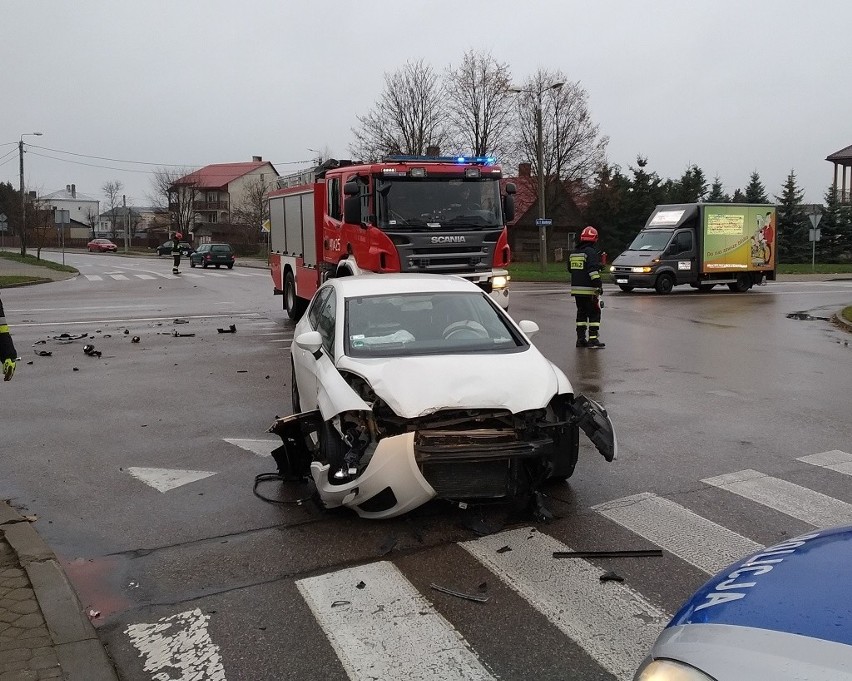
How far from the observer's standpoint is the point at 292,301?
18703mm

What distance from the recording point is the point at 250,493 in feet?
20.3

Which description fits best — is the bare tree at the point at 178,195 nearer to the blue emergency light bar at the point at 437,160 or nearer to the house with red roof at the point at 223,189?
the house with red roof at the point at 223,189

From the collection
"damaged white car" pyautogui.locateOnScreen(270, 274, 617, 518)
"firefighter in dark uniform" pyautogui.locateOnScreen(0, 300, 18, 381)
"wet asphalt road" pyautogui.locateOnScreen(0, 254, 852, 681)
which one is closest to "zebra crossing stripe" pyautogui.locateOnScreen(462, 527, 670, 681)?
"wet asphalt road" pyautogui.locateOnScreen(0, 254, 852, 681)

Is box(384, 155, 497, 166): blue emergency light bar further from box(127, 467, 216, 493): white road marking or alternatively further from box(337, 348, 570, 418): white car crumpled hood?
box(337, 348, 570, 418): white car crumpled hood

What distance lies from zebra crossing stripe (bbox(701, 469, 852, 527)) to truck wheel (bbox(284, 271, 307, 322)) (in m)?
12.9

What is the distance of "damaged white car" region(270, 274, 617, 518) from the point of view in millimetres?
5074

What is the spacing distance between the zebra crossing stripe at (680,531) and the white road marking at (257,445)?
3.07 m

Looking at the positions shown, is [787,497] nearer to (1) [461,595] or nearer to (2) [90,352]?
(1) [461,595]

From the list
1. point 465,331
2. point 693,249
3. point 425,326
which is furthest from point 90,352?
point 693,249

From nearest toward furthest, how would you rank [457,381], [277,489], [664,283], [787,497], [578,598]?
A: 1. [578,598]
2. [457,381]
3. [787,497]
4. [277,489]
5. [664,283]

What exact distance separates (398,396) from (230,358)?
834 centimetres

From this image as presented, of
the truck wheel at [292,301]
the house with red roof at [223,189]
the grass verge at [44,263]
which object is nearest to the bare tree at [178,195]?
the house with red roof at [223,189]

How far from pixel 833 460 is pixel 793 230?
52.7 metres

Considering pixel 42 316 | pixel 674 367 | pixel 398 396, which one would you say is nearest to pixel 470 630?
pixel 398 396
